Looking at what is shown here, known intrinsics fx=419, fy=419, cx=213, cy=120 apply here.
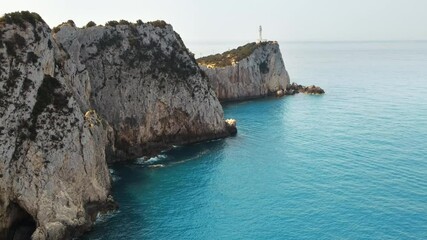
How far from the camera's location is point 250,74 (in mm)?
160500

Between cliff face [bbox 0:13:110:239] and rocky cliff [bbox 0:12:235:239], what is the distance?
12 cm

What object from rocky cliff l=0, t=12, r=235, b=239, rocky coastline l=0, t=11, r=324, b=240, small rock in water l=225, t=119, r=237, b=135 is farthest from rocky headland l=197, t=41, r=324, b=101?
rocky cliff l=0, t=12, r=235, b=239

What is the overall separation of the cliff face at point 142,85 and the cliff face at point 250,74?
49.2 metres

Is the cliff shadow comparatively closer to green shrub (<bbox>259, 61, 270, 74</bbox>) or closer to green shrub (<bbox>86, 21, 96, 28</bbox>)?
green shrub (<bbox>86, 21, 96, 28</bbox>)

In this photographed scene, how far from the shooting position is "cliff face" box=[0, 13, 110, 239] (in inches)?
1937

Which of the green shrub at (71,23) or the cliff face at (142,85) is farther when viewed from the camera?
the green shrub at (71,23)

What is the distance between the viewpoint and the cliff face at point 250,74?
15250 centimetres

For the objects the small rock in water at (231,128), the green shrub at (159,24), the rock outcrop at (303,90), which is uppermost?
the green shrub at (159,24)

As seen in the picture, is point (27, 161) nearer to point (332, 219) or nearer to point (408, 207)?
point (332, 219)

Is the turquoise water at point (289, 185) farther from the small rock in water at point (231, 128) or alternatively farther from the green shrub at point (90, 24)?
the green shrub at point (90, 24)

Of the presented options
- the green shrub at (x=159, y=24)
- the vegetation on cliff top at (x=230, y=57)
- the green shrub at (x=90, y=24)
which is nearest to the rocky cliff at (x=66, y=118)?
the green shrub at (x=90, y=24)

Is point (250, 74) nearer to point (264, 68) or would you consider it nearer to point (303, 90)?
point (264, 68)

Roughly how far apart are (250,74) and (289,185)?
96158mm

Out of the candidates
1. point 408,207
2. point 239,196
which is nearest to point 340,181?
point 408,207
